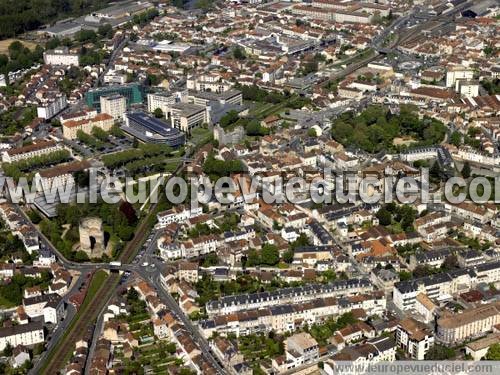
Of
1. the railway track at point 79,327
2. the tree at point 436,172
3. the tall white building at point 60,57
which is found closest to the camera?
the railway track at point 79,327

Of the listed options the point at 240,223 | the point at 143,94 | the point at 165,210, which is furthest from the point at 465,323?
the point at 143,94

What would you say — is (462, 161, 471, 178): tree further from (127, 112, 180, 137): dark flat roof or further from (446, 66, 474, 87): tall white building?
(127, 112, 180, 137): dark flat roof

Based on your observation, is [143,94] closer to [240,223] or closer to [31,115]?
[31,115]

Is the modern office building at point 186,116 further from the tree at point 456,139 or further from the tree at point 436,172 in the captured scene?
the tree at point 436,172

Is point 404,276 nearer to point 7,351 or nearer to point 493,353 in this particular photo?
point 493,353

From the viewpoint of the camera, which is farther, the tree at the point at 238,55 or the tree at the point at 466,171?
the tree at the point at 238,55

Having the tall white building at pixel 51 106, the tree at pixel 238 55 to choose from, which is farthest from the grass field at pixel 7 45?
the tree at pixel 238 55

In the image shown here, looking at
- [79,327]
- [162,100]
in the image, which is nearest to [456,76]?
[162,100]
